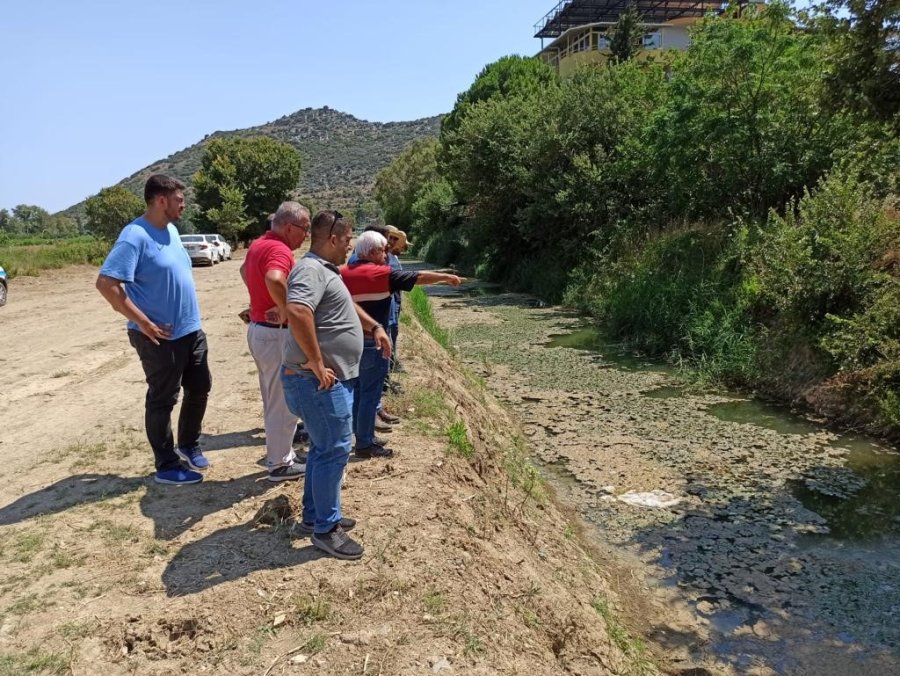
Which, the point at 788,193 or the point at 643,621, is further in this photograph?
the point at 788,193

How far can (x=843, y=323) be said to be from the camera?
8977 mm

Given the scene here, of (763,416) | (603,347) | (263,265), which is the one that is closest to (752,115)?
(603,347)

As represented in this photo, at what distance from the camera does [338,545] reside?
11.4ft

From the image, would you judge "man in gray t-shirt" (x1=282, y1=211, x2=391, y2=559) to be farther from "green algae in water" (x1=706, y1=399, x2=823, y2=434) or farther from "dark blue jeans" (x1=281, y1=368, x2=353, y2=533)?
"green algae in water" (x1=706, y1=399, x2=823, y2=434)

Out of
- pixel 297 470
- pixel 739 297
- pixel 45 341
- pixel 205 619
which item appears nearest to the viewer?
pixel 205 619

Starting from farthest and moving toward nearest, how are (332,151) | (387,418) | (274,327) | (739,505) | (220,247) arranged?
(332,151) < (220,247) < (739,505) < (387,418) < (274,327)

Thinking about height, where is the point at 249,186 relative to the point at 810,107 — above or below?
above

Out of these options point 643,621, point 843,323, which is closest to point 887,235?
point 843,323

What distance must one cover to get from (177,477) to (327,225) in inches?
84.5

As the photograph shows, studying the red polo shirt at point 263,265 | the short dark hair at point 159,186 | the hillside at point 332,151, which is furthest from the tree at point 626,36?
the hillside at point 332,151

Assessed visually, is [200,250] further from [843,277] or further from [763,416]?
[843,277]

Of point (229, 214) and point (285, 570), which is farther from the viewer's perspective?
point (229, 214)

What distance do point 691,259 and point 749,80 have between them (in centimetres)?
375

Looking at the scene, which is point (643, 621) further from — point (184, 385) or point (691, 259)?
point (691, 259)
